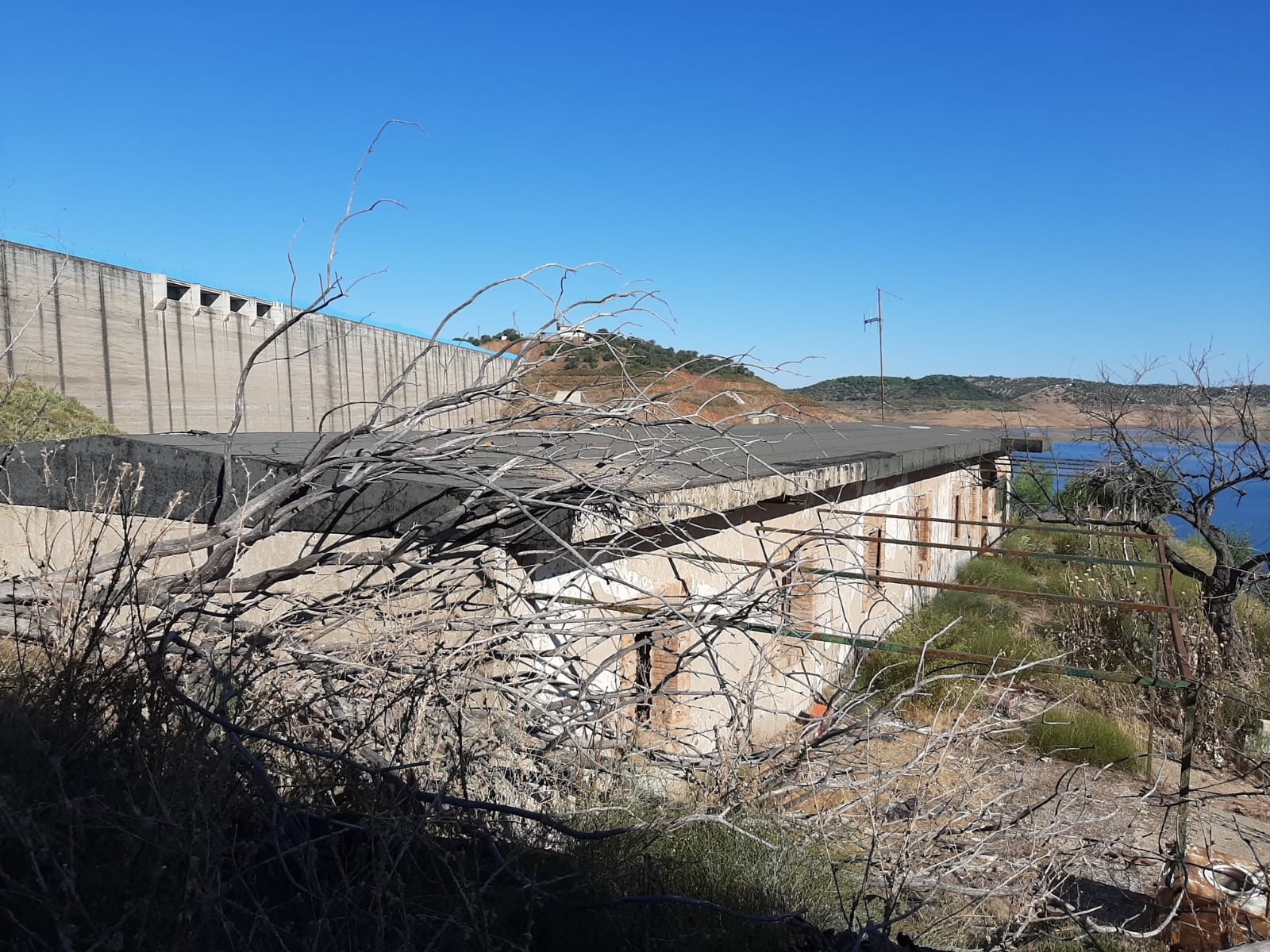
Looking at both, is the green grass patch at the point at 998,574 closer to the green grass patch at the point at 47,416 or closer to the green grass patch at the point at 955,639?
the green grass patch at the point at 955,639

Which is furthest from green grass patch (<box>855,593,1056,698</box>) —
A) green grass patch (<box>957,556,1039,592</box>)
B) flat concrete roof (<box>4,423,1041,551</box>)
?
flat concrete roof (<box>4,423,1041,551</box>)

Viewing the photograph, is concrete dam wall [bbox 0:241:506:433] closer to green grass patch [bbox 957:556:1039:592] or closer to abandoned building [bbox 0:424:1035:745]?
green grass patch [bbox 957:556:1039:592]

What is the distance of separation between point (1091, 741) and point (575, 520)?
536 centimetres

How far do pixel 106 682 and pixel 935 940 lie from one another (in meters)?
2.85

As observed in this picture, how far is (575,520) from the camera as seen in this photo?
13.0 ft

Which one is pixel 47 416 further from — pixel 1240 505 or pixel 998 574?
pixel 1240 505

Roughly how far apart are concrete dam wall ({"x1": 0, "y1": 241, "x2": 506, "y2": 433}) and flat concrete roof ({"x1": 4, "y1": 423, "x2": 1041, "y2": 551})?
11706mm

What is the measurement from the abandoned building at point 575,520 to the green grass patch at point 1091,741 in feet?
6.54

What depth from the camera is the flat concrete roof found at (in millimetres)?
4090

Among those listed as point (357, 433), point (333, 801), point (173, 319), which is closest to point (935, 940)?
point (333, 801)

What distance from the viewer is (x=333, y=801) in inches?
109

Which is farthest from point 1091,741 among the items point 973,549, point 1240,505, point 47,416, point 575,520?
point 47,416

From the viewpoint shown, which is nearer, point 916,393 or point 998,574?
point 998,574

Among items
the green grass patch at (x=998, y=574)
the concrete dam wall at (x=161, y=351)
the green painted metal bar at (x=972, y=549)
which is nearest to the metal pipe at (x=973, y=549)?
the green painted metal bar at (x=972, y=549)
